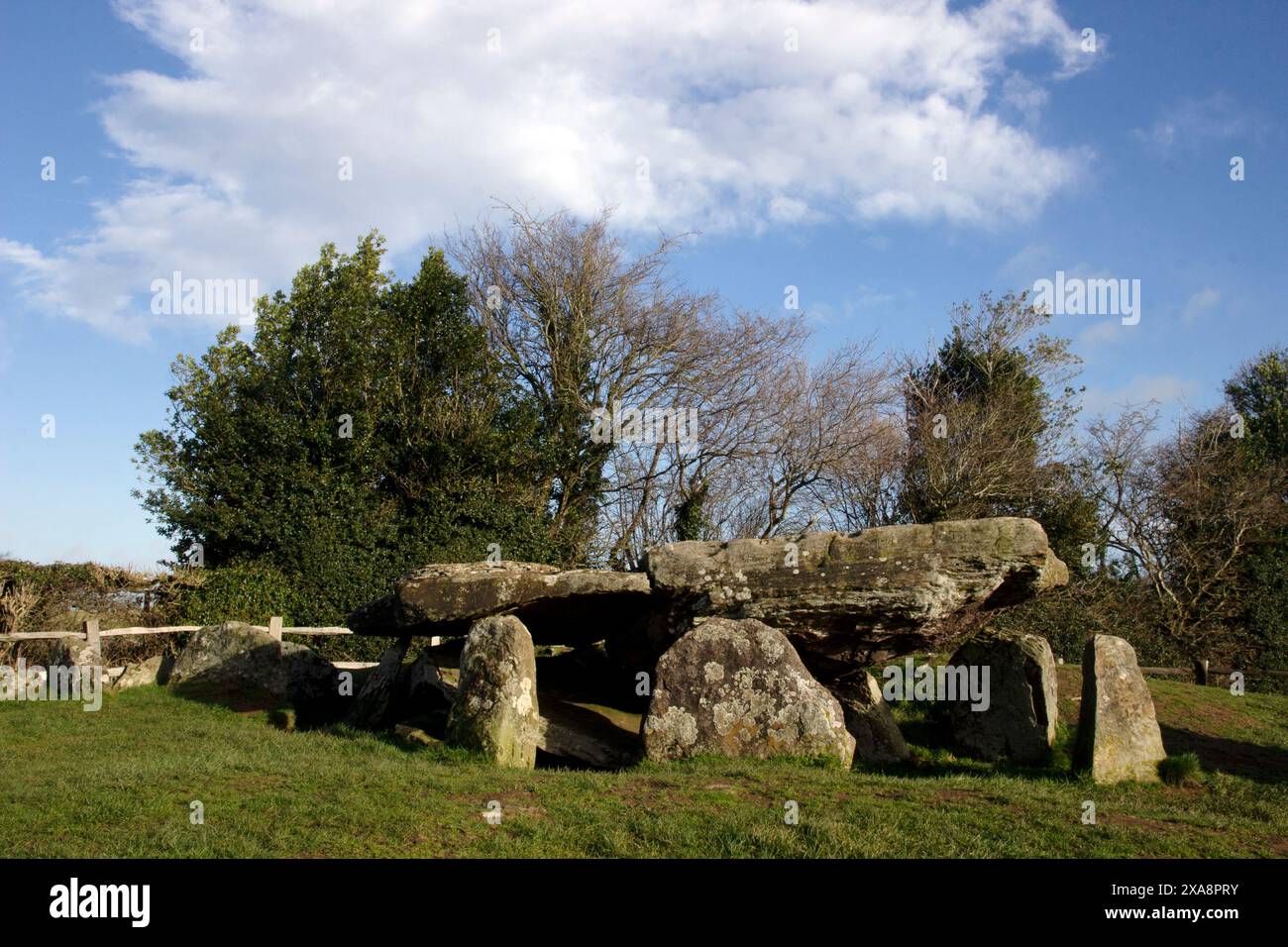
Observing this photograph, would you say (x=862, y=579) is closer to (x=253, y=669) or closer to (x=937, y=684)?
(x=937, y=684)

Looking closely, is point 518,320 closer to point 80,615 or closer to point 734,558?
point 80,615

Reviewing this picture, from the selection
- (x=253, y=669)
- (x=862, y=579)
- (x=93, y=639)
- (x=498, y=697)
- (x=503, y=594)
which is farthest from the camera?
(x=253, y=669)

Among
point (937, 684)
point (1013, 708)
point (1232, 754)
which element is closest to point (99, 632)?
point (937, 684)

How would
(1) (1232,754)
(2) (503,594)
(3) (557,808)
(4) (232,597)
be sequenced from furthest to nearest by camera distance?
(4) (232,597) → (1) (1232,754) → (2) (503,594) → (3) (557,808)

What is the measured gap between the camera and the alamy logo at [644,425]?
2789 centimetres

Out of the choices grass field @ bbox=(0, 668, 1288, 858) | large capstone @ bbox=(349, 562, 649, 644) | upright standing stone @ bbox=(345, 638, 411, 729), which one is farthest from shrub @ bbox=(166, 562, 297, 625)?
grass field @ bbox=(0, 668, 1288, 858)

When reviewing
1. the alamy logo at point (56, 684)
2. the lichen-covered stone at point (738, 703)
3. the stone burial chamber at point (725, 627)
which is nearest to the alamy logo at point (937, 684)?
the stone burial chamber at point (725, 627)

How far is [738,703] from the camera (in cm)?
1242

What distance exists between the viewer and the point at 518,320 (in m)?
28.5

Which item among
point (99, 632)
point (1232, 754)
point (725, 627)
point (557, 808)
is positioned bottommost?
point (1232, 754)
